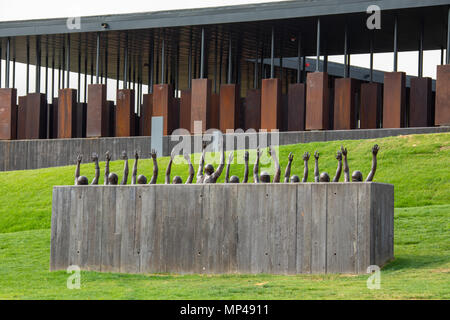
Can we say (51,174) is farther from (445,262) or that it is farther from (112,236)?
(445,262)

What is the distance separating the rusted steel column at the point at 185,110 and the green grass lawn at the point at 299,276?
600 cm

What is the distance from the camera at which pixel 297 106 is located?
33000mm

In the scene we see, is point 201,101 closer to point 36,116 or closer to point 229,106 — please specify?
A: point 229,106

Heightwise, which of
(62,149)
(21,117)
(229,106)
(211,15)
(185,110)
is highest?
(211,15)

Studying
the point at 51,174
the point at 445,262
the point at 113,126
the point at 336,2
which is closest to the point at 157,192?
the point at 445,262

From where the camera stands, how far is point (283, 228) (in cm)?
1308

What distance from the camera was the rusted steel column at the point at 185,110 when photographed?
35.2 m

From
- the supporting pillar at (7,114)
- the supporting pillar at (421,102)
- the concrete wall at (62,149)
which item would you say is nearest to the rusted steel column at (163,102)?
the concrete wall at (62,149)

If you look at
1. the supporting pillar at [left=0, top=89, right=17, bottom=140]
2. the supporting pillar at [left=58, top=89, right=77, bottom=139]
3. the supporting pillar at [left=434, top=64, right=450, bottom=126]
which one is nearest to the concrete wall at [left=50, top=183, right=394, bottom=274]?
the supporting pillar at [left=434, top=64, right=450, bottom=126]

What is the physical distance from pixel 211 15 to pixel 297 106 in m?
5.28

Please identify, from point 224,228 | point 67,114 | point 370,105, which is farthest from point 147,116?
point 224,228

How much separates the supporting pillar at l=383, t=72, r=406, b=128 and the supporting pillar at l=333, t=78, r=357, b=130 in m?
1.73

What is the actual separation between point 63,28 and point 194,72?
9.83 meters

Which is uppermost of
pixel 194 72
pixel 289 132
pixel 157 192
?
pixel 194 72
